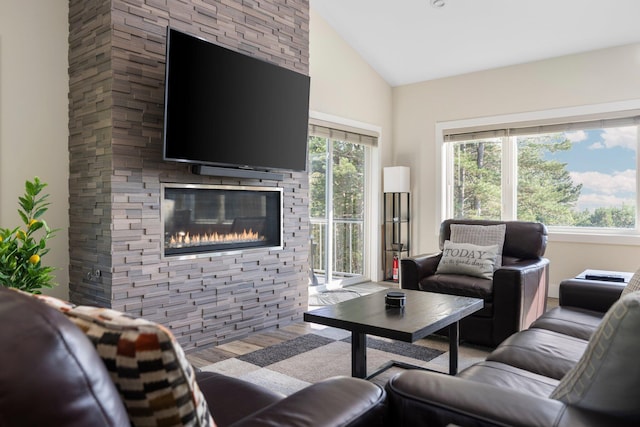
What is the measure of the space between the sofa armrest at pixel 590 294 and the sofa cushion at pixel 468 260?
0.70 metres

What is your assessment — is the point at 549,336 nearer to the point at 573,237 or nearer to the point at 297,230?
the point at 297,230

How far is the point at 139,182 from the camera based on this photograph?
2998mm

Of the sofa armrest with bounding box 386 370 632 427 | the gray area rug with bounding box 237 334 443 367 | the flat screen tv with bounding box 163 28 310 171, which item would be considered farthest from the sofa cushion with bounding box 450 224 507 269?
the sofa armrest with bounding box 386 370 632 427

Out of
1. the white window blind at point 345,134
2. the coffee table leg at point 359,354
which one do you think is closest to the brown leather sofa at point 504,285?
the coffee table leg at point 359,354

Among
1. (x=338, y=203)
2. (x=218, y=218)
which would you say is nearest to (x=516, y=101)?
(x=338, y=203)

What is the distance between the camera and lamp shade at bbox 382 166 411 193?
19.2 ft

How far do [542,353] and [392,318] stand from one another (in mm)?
726

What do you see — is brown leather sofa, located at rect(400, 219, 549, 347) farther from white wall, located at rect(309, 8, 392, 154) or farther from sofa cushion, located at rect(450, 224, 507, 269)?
white wall, located at rect(309, 8, 392, 154)

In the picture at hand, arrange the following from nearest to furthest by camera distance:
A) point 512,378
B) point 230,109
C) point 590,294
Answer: point 512,378
point 590,294
point 230,109

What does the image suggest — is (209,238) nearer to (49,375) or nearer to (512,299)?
(512,299)

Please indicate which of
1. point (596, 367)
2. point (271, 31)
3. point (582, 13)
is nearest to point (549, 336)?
point (596, 367)

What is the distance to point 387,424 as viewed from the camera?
123cm

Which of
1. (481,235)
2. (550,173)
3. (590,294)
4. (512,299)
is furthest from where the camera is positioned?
(550,173)

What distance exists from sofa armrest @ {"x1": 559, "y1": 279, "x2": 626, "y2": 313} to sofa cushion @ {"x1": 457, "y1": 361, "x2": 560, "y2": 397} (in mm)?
1250
